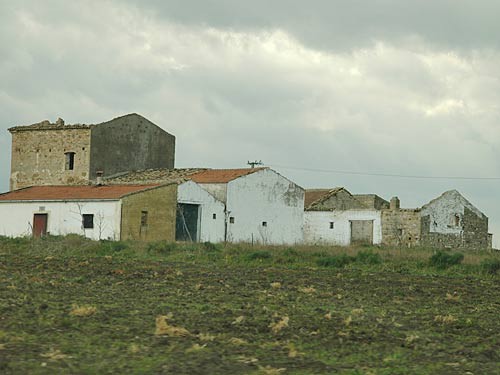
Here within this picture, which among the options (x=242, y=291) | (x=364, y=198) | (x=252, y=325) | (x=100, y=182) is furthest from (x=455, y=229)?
(x=252, y=325)

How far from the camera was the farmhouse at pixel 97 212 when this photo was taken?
39594 mm

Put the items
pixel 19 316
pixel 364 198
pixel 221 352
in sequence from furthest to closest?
pixel 364 198, pixel 19 316, pixel 221 352

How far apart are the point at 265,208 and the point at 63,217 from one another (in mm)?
13236

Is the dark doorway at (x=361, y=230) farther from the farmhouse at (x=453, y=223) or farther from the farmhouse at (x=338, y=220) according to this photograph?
the farmhouse at (x=453, y=223)

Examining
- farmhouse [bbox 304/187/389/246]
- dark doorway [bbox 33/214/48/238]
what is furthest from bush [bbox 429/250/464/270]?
dark doorway [bbox 33/214/48/238]

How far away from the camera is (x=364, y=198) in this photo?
2527 inches

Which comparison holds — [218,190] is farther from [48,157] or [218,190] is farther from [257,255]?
[257,255]

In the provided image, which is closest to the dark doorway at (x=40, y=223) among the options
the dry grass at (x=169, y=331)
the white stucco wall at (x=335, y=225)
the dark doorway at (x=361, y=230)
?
the white stucco wall at (x=335, y=225)

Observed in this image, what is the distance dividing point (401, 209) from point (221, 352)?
40179mm

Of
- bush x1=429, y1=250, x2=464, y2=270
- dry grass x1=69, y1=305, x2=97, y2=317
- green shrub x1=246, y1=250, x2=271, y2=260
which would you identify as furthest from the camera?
green shrub x1=246, y1=250, x2=271, y2=260

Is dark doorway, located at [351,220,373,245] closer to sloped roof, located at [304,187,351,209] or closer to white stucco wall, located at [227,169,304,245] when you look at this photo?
sloped roof, located at [304,187,351,209]

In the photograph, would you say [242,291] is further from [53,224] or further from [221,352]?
[53,224]

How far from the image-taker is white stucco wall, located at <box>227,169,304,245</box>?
4731 cm

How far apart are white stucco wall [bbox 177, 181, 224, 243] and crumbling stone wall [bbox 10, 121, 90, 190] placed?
8443mm
